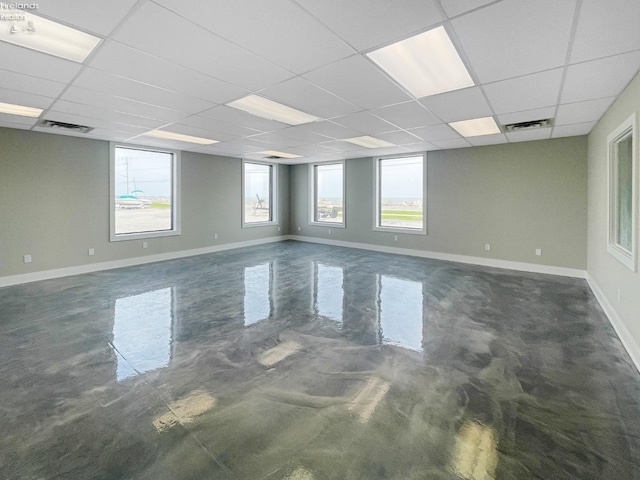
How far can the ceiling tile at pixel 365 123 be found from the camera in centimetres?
448

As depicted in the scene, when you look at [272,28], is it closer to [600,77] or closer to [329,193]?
[600,77]

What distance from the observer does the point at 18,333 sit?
3.29 m

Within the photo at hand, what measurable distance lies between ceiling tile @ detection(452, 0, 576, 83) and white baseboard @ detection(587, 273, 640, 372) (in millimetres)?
2483

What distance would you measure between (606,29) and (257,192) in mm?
8364

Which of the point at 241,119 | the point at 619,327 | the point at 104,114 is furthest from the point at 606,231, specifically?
the point at 104,114

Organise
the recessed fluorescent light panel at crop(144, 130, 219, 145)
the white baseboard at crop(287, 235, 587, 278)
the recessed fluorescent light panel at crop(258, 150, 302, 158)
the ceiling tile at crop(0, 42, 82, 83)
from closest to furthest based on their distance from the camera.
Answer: the ceiling tile at crop(0, 42, 82, 83)
the recessed fluorescent light panel at crop(144, 130, 219, 145)
the white baseboard at crop(287, 235, 587, 278)
the recessed fluorescent light panel at crop(258, 150, 302, 158)

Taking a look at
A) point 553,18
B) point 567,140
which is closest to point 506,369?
point 553,18

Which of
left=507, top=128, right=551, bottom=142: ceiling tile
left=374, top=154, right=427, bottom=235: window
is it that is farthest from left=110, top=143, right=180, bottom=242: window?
left=507, top=128, right=551, bottom=142: ceiling tile

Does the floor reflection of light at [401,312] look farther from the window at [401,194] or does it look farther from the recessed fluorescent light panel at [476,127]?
the window at [401,194]

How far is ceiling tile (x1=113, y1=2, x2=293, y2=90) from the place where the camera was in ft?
7.23

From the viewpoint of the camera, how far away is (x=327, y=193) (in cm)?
984

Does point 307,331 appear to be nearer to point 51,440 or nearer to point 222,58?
point 51,440

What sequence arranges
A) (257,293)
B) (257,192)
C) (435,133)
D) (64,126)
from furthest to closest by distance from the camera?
(257,192)
(435,133)
(64,126)
(257,293)

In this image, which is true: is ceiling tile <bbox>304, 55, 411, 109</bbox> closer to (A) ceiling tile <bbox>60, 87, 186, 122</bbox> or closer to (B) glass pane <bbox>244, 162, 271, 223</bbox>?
(A) ceiling tile <bbox>60, 87, 186, 122</bbox>
